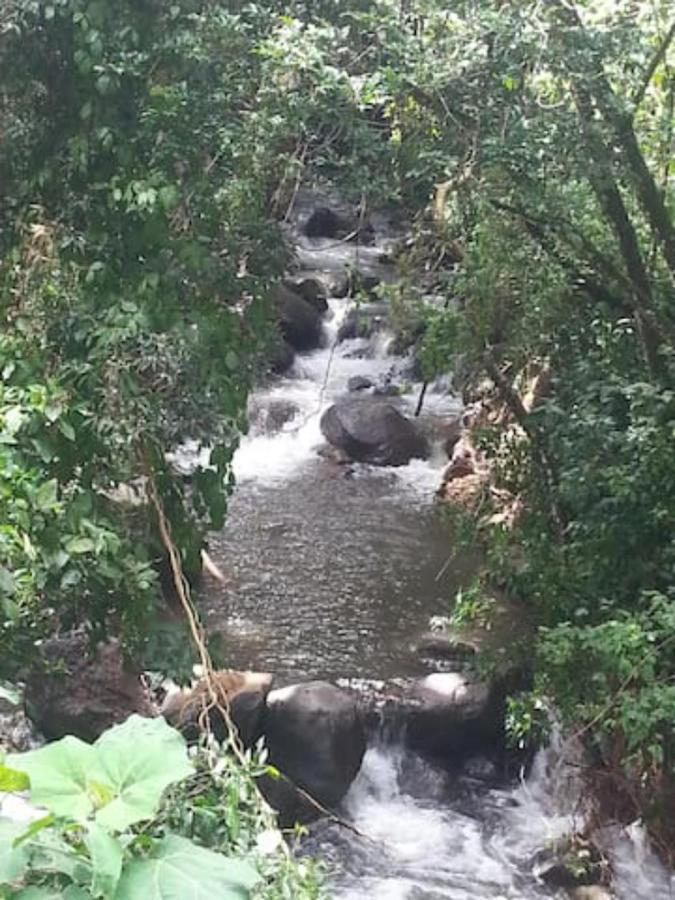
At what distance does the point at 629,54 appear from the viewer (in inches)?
197

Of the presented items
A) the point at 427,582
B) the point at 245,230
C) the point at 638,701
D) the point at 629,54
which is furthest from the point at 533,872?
the point at 629,54

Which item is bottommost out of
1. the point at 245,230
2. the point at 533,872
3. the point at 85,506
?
the point at 533,872

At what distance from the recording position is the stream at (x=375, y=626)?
5.98 meters

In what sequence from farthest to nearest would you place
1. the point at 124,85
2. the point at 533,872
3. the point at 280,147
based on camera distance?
the point at 533,872 < the point at 280,147 < the point at 124,85

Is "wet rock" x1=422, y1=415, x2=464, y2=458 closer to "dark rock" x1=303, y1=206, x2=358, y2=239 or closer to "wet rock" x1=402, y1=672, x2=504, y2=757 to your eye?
"wet rock" x1=402, y1=672, x2=504, y2=757

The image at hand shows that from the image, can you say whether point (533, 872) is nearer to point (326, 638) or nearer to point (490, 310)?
point (326, 638)

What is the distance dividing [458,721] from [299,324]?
8779 mm

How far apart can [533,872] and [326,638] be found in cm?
247

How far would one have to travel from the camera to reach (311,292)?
15516 millimetres

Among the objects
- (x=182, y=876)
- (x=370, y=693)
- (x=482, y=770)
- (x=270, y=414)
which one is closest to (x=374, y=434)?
(x=270, y=414)

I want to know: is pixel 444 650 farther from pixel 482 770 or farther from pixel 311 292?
pixel 311 292

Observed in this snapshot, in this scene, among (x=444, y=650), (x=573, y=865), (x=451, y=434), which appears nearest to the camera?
(x=573, y=865)

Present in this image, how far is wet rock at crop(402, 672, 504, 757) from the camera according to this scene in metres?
6.80

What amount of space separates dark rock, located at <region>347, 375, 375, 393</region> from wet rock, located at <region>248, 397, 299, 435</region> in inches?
35.8
